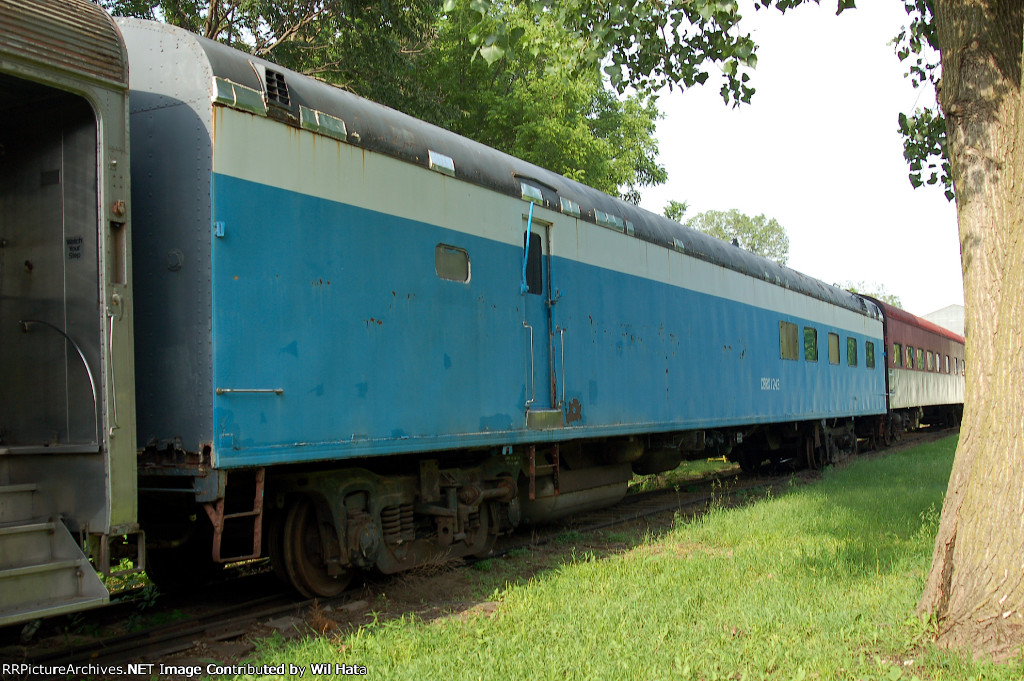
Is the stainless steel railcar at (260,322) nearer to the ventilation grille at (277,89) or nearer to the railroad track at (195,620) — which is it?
the ventilation grille at (277,89)

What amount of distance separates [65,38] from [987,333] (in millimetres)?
5469

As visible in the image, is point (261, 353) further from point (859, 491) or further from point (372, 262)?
point (859, 491)

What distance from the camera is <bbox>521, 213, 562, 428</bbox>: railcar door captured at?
7.72 meters

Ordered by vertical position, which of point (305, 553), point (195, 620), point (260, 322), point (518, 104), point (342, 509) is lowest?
point (195, 620)

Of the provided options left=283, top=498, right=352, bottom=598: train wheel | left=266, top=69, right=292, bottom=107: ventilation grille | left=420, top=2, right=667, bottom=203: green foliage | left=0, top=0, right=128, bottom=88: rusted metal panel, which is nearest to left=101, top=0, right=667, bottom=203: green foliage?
left=420, top=2, right=667, bottom=203: green foliage

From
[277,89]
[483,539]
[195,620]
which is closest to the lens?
[277,89]

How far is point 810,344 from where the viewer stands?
15.1 metres

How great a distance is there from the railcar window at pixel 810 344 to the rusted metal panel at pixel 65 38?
1271 centimetres

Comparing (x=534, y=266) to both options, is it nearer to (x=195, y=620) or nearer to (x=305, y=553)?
(x=305, y=553)

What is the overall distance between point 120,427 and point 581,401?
4777 mm

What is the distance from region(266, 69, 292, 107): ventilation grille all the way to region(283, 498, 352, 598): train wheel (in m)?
2.81

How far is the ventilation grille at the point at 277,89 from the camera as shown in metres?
5.42

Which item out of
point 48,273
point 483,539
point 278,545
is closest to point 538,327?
point 483,539

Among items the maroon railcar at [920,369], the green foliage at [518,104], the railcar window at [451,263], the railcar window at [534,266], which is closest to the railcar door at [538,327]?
the railcar window at [534,266]
